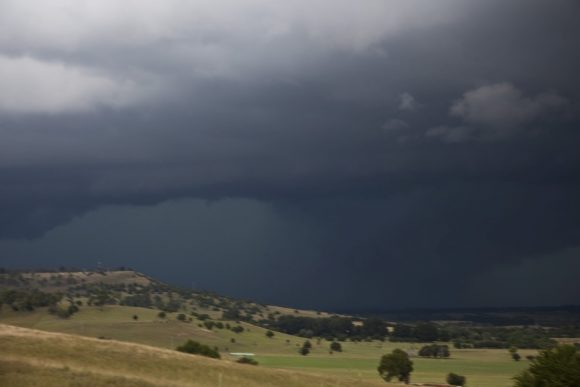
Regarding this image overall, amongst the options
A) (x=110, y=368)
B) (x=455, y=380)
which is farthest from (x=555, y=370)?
(x=455, y=380)

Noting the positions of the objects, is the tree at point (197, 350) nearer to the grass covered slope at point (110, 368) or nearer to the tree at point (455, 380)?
the grass covered slope at point (110, 368)

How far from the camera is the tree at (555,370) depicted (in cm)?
7644

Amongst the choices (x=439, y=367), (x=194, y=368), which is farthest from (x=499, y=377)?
(x=194, y=368)

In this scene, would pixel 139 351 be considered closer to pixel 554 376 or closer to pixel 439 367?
pixel 554 376

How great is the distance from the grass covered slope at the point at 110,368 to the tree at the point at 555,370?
15.5 metres

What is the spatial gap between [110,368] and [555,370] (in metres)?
42.5

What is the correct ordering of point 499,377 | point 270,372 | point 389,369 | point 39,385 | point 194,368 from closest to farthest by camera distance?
point 39,385 < point 194,368 < point 270,372 < point 389,369 < point 499,377

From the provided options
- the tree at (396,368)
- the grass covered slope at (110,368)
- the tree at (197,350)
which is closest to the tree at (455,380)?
the tree at (396,368)

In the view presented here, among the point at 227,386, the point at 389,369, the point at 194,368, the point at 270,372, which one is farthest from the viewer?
the point at 389,369

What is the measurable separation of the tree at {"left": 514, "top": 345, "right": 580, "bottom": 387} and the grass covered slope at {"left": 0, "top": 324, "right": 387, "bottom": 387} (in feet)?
50.9

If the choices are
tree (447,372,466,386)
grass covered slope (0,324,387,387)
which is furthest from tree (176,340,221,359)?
tree (447,372,466,386)

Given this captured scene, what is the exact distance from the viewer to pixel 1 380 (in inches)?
2206

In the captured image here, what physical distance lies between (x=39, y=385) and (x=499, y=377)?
122 m

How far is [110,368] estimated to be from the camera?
2672 inches
